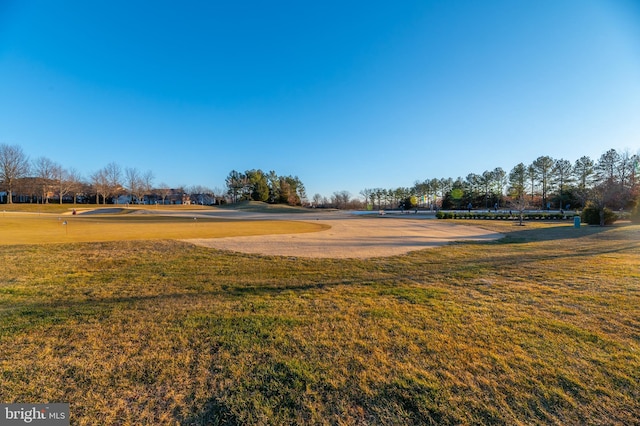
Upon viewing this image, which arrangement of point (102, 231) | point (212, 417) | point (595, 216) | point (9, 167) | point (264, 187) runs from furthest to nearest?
point (264, 187), point (9, 167), point (595, 216), point (102, 231), point (212, 417)

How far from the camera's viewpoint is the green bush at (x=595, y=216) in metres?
20.4

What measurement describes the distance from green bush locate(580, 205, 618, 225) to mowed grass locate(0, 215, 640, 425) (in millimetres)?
21241

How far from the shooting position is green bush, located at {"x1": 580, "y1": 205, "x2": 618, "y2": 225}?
66.8 feet

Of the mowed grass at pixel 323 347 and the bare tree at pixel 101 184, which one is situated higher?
the bare tree at pixel 101 184

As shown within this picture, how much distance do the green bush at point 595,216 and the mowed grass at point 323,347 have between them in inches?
836

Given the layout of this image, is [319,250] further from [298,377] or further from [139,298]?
[298,377]

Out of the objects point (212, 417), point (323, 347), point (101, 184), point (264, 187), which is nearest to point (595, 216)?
point (323, 347)

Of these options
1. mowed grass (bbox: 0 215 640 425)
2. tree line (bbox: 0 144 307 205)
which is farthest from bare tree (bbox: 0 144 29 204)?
mowed grass (bbox: 0 215 640 425)

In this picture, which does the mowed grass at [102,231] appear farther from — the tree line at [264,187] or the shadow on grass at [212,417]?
the tree line at [264,187]

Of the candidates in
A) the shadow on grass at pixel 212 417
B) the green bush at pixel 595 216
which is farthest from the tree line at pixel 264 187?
the shadow on grass at pixel 212 417

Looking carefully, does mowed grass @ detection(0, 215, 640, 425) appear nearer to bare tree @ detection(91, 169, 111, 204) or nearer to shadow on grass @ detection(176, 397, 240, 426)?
shadow on grass @ detection(176, 397, 240, 426)

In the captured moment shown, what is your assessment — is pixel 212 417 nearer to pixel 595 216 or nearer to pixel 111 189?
pixel 595 216

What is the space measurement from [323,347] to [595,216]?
29.2 metres

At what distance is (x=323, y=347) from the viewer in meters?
3.07
